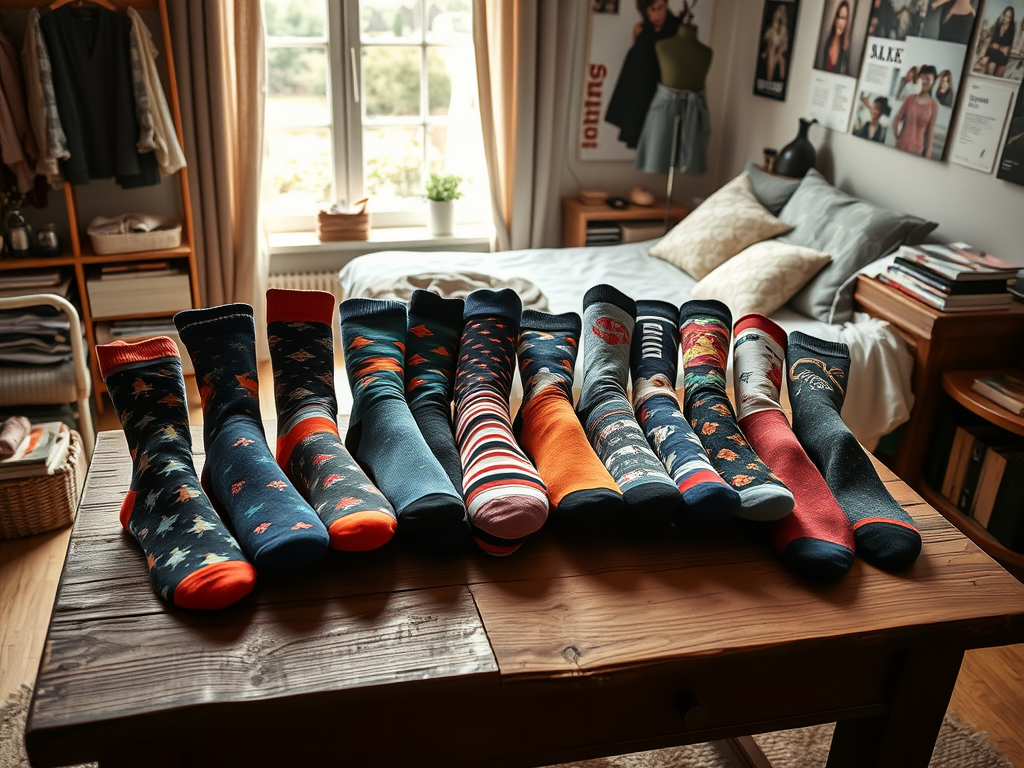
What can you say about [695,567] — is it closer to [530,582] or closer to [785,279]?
[530,582]

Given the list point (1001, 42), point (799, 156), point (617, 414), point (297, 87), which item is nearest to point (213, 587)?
point (617, 414)

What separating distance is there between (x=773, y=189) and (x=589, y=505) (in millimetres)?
2473

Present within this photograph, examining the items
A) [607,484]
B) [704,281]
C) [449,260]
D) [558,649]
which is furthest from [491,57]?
[558,649]

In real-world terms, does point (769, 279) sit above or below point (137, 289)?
above

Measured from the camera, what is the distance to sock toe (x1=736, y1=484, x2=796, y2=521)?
1.12 meters

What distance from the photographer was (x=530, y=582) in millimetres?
1081

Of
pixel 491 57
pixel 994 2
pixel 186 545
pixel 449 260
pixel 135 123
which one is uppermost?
pixel 994 2

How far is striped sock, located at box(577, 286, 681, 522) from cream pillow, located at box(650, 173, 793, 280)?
171cm

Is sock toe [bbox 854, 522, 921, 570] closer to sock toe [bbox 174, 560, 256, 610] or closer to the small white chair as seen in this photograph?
sock toe [bbox 174, 560, 256, 610]

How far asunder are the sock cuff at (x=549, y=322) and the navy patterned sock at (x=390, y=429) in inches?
8.6

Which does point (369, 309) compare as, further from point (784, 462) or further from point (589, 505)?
point (784, 462)

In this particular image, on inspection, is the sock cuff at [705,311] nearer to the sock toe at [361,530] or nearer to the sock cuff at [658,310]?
the sock cuff at [658,310]

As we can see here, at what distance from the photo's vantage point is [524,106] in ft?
11.8

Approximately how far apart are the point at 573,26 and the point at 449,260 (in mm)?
1274
